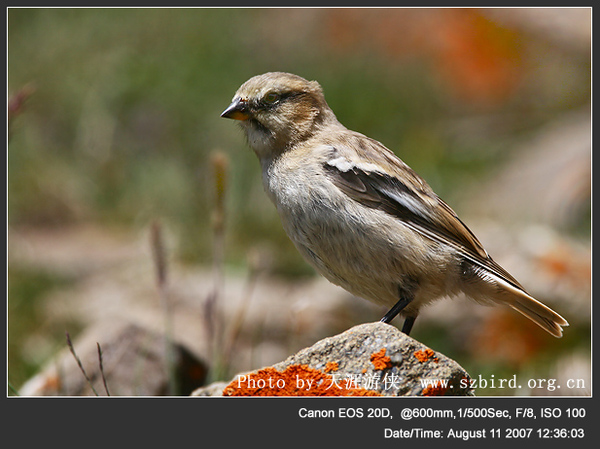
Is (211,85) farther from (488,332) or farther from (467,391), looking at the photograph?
(467,391)

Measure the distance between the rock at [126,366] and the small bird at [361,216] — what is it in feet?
4.30

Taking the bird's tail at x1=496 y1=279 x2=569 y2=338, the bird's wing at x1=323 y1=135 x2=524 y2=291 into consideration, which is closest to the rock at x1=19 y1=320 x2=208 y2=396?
the bird's wing at x1=323 y1=135 x2=524 y2=291

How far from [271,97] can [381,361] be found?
1872 mm

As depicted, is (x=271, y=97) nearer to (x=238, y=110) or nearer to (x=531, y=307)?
(x=238, y=110)

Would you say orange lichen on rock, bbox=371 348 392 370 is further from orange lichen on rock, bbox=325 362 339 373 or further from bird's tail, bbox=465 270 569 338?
bird's tail, bbox=465 270 569 338

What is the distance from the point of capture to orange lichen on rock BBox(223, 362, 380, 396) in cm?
355

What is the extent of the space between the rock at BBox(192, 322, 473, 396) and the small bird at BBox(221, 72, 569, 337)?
60 cm

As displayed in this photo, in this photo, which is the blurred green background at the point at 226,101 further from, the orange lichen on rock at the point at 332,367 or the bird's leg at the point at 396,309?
the orange lichen on rock at the point at 332,367

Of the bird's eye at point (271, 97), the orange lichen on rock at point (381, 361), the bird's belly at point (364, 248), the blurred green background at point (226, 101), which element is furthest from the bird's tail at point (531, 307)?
the blurred green background at point (226, 101)

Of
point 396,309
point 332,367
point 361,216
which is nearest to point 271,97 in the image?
point 361,216

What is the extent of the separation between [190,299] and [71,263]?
1.86m

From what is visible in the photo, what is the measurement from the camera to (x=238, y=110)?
454cm

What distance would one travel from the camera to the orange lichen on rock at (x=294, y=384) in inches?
140

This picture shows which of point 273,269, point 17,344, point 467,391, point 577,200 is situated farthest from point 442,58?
point 467,391
